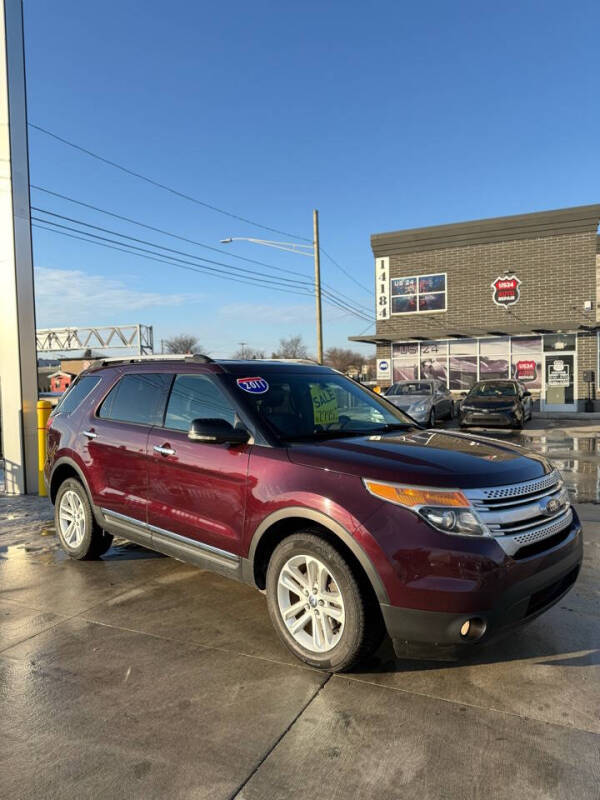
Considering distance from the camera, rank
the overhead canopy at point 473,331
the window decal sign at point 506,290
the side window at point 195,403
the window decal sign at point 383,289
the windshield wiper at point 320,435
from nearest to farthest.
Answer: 1. the windshield wiper at point 320,435
2. the side window at point 195,403
3. the overhead canopy at point 473,331
4. the window decal sign at point 506,290
5. the window decal sign at point 383,289

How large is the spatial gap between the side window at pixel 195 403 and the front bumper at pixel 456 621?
65.3 inches

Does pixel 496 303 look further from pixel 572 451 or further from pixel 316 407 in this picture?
pixel 316 407

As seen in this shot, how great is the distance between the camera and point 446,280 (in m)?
25.9

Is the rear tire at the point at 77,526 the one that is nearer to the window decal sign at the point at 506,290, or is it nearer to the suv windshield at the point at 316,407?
the suv windshield at the point at 316,407

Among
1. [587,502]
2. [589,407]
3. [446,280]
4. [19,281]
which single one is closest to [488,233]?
[446,280]

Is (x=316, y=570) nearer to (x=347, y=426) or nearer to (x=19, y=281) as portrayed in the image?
(x=347, y=426)

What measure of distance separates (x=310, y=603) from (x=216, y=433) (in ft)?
3.71

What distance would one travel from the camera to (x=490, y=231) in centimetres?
2488

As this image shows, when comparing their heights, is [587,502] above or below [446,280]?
below

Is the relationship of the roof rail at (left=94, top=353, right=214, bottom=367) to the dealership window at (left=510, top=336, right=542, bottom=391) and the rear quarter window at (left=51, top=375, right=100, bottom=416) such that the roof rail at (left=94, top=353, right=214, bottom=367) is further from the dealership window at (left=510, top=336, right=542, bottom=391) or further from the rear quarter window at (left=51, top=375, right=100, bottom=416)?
the dealership window at (left=510, top=336, right=542, bottom=391)

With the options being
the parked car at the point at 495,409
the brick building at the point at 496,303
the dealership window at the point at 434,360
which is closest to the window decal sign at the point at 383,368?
the brick building at the point at 496,303

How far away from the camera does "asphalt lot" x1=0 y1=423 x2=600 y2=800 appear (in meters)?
2.32

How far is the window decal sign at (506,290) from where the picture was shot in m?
24.6

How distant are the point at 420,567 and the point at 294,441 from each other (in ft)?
3.78
